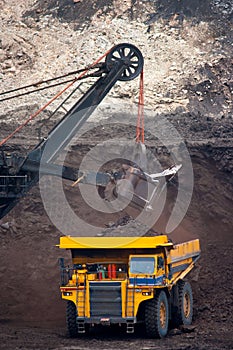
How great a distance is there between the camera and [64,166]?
20328 millimetres

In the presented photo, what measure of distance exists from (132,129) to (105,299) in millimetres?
16501

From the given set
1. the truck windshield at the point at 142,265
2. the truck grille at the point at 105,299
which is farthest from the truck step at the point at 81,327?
the truck windshield at the point at 142,265

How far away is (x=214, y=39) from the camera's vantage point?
40.2m

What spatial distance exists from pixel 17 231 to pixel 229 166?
878cm

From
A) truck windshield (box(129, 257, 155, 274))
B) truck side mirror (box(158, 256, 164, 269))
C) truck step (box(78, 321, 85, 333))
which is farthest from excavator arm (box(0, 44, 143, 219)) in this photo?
truck step (box(78, 321, 85, 333))

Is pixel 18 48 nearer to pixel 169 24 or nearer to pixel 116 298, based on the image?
pixel 169 24

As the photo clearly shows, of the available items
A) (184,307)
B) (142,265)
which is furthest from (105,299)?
(184,307)

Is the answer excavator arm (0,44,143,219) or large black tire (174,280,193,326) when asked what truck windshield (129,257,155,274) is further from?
excavator arm (0,44,143,219)

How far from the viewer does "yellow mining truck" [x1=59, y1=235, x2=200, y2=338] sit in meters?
18.2

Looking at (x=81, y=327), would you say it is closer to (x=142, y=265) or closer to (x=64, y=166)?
(x=142, y=265)

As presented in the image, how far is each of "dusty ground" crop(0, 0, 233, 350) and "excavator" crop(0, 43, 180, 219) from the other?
361cm

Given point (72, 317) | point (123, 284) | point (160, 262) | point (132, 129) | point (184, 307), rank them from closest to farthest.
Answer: point (123, 284) → point (72, 317) → point (160, 262) → point (184, 307) → point (132, 129)

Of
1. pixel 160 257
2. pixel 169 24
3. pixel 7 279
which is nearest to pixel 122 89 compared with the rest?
pixel 169 24

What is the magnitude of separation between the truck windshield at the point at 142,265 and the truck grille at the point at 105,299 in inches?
23.5
